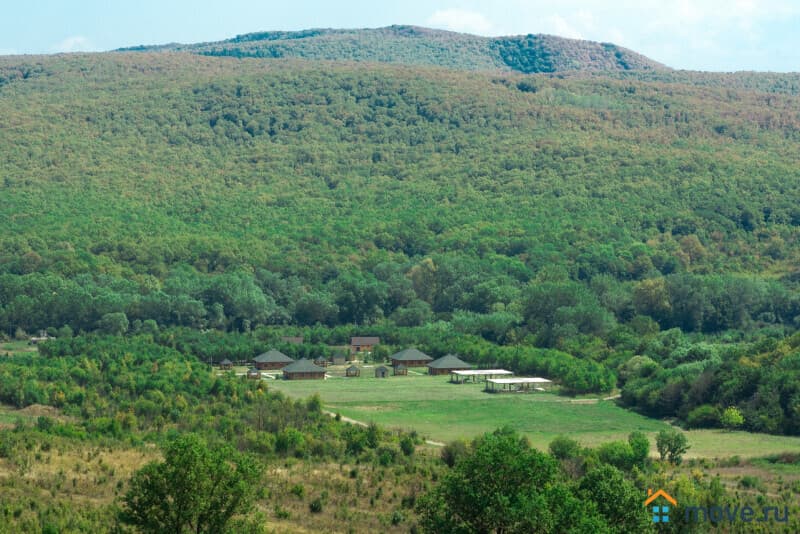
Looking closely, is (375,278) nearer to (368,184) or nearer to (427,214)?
(427,214)

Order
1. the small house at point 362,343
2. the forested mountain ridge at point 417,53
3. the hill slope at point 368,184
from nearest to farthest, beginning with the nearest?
1. the small house at point 362,343
2. the hill slope at point 368,184
3. the forested mountain ridge at point 417,53

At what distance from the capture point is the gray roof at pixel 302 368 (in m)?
55.3

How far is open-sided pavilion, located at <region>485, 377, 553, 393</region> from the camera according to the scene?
167 ft

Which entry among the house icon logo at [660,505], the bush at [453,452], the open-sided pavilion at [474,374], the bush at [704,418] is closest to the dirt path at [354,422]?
the bush at [453,452]

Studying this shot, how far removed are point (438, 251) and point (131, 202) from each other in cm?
2504

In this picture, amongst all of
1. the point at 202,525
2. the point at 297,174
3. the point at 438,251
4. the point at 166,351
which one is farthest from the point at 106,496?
the point at 297,174

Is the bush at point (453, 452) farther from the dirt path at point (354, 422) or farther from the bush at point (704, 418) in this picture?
the bush at point (704, 418)

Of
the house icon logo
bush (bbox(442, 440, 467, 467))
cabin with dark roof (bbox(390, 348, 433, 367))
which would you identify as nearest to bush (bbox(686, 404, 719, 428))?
bush (bbox(442, 440, 467, 467))

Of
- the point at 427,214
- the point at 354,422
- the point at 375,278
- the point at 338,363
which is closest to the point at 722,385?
the point at 354,422

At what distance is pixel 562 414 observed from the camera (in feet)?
146

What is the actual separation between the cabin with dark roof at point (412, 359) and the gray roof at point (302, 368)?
539 cm

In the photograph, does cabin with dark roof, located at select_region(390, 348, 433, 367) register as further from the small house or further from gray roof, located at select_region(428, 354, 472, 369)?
the small house

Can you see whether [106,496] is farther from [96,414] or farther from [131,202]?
[131,202]

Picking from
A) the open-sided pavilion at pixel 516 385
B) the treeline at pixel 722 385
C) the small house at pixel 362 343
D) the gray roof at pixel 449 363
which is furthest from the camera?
the small house at pixel 362 343
